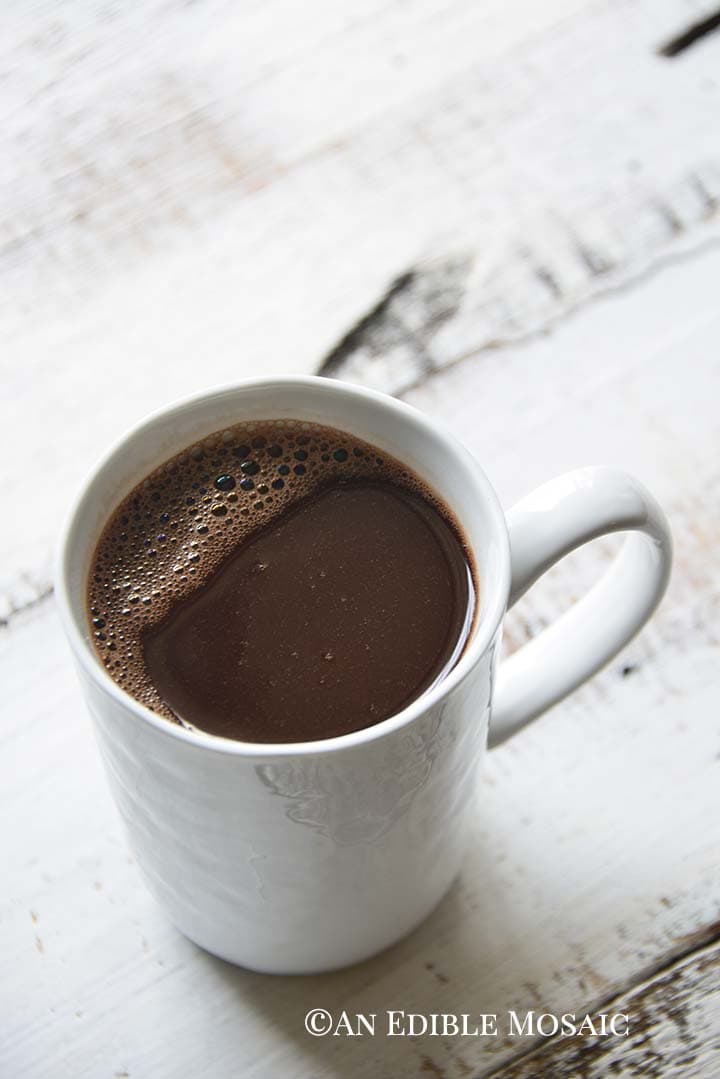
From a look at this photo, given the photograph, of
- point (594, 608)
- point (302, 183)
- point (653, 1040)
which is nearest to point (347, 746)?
point (594, 608)

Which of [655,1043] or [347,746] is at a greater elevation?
[347,746]

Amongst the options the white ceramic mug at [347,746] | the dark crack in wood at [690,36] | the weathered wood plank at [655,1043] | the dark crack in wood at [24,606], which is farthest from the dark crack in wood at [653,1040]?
the dark crack in wood at [690,36]

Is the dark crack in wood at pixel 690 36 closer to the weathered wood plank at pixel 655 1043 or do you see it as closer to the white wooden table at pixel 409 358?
the white wooden table at pixel 409 358

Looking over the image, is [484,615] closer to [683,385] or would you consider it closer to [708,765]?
[708,765]

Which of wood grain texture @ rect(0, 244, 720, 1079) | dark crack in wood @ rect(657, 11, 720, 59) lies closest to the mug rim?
wood grain texture @ rect(0, 244, 720, 1079)

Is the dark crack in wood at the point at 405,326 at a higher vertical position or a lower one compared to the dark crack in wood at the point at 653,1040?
higher

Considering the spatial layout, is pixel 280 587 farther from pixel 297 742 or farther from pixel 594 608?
pixel 594 608
